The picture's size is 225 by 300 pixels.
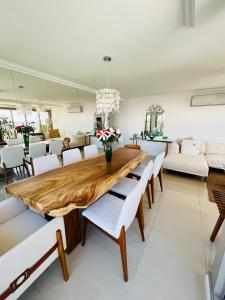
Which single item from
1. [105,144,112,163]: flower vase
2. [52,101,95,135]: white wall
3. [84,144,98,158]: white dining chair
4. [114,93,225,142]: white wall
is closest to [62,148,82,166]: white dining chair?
[84,144,98,158]: white dining chair

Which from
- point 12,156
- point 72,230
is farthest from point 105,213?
point 12,156

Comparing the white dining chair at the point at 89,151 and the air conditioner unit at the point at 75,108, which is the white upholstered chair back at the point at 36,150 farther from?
the air conditioner unit at the point at 75,108

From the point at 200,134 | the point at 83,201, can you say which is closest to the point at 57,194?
the point at 83,201

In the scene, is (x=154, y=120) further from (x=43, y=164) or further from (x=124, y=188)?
(x=43, y=164)

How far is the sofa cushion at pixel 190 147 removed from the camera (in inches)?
145

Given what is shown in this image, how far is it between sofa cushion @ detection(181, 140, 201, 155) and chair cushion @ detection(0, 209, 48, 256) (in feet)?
12.5

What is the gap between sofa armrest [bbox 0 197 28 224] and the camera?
3.79 ft

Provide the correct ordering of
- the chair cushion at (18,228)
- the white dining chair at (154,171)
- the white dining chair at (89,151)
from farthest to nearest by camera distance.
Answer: the white dining chair at (89,151)
the white dining chair at (154,171)
the chair cushion at (18,228)

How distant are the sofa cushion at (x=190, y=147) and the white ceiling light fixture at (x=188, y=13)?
2.92 metres

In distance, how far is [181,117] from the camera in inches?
189

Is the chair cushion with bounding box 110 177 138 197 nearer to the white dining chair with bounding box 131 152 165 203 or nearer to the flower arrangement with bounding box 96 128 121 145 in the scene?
the white dining chair with bounding box 131 152 165 203

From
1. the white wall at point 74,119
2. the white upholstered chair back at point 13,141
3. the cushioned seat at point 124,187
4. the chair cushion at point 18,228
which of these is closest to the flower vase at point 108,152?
the cushioned seat at point 124,187

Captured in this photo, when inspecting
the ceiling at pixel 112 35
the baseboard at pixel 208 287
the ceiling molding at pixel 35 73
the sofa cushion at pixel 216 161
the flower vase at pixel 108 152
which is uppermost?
the ceiling at pixel 112 35

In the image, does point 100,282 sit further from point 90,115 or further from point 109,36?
point 90,115
